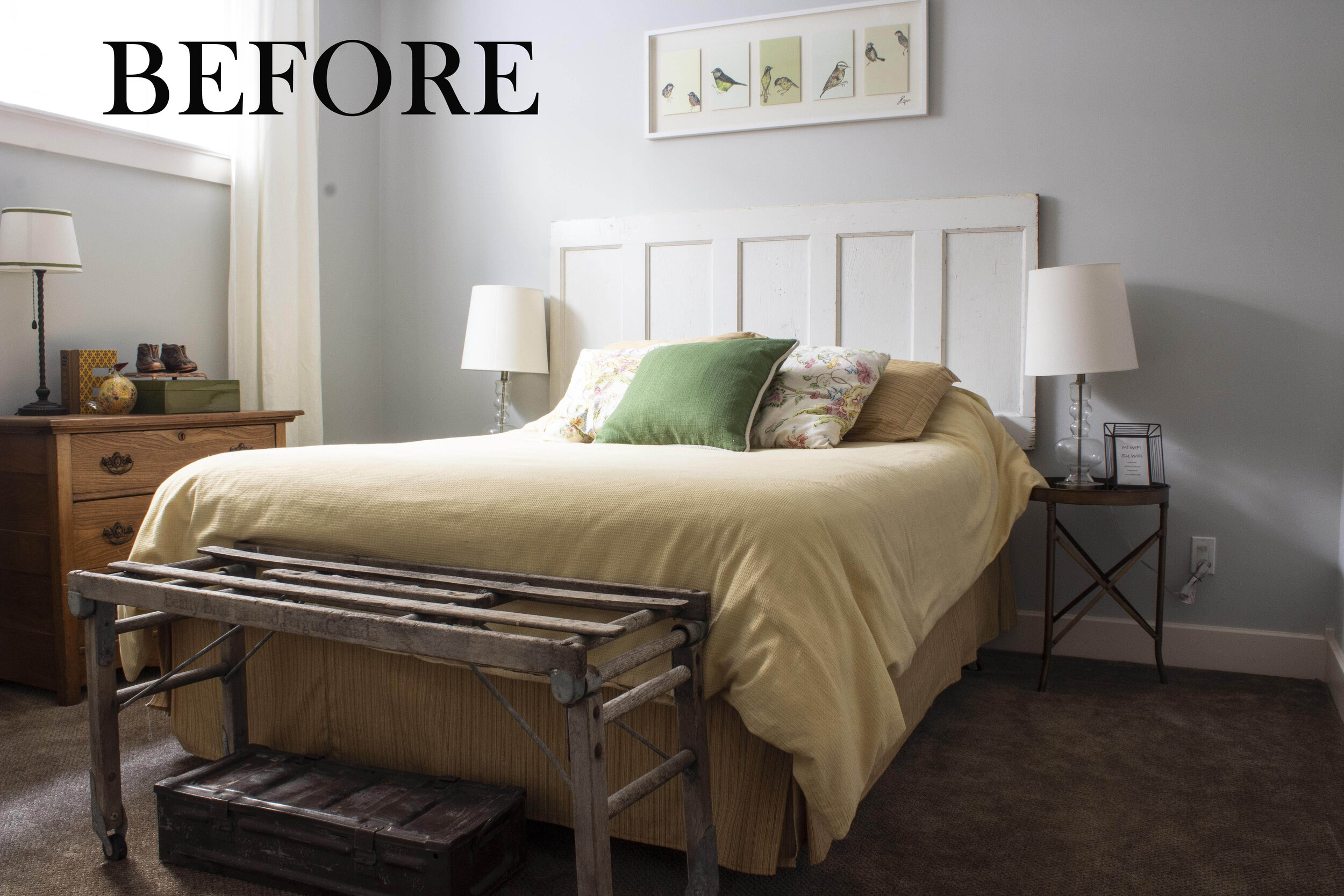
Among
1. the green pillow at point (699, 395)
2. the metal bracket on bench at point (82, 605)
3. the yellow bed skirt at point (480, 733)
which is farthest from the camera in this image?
the green pillow at point (699, 395)

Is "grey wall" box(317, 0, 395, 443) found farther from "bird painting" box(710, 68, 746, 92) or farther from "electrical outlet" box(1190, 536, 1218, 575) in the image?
"electrical outlet" box(1190, 536, 1218, 575)

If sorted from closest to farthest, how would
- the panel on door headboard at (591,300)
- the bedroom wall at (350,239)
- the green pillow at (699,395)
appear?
the green pillow at (699,395) → the panel on door headboard at (591,300) → the bedroom wall at (350,239)

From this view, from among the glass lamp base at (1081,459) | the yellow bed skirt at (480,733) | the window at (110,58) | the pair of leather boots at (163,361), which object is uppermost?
the window at (110,58)

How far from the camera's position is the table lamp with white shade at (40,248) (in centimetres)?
247

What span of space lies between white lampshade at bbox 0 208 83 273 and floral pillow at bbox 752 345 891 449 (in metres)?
1.87

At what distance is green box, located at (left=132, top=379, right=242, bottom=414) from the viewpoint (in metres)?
2.72

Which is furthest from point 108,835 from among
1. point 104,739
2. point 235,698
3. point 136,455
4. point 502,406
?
point 502,406

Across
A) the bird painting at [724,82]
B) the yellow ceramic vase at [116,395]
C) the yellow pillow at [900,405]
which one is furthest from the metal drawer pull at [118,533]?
the bird painting at [724,82]

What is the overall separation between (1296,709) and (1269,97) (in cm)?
166

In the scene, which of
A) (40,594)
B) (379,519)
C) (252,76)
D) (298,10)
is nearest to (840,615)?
(379,519)

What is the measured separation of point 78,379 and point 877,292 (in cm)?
237

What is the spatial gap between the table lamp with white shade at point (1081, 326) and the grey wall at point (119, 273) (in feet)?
8.65

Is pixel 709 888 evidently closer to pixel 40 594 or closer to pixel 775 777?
pixel 775 777

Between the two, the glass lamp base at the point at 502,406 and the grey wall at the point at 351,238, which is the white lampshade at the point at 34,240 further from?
the glass lamp base at the point at 502,406
